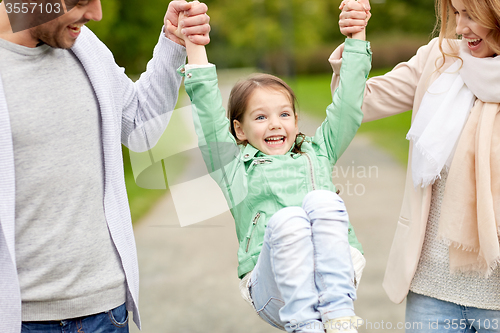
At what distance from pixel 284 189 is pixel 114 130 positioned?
0.64 metres

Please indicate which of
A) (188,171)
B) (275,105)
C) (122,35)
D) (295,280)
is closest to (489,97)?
(275,105)

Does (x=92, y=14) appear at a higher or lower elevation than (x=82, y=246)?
higher

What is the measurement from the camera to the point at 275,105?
2.09m

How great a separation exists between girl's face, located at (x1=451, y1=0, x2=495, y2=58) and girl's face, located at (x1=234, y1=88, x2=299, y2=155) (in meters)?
0.67

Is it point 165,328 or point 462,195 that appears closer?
point 462,195

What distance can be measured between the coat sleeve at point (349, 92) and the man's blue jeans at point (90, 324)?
39.2 inches

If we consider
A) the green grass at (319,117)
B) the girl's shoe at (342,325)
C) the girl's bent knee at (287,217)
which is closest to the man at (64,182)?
the girl's bent knee at (287,217)

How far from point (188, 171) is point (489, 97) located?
A: 3.93ft

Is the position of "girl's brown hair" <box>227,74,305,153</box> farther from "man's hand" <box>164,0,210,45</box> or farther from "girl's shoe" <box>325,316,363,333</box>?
"girl's shoe" <box>325,316,363,333</box>

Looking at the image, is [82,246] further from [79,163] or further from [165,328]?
[165,328]

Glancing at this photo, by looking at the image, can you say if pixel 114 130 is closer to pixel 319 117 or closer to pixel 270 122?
pixel 270 122

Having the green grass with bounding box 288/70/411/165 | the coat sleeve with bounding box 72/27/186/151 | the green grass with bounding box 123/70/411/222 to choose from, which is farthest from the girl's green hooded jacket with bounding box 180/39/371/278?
the green grass with bounding box 288/70/411/165

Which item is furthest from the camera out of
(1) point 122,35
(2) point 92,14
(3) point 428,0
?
(3) point 428,0

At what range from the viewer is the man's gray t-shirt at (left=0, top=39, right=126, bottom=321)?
4.98ft
